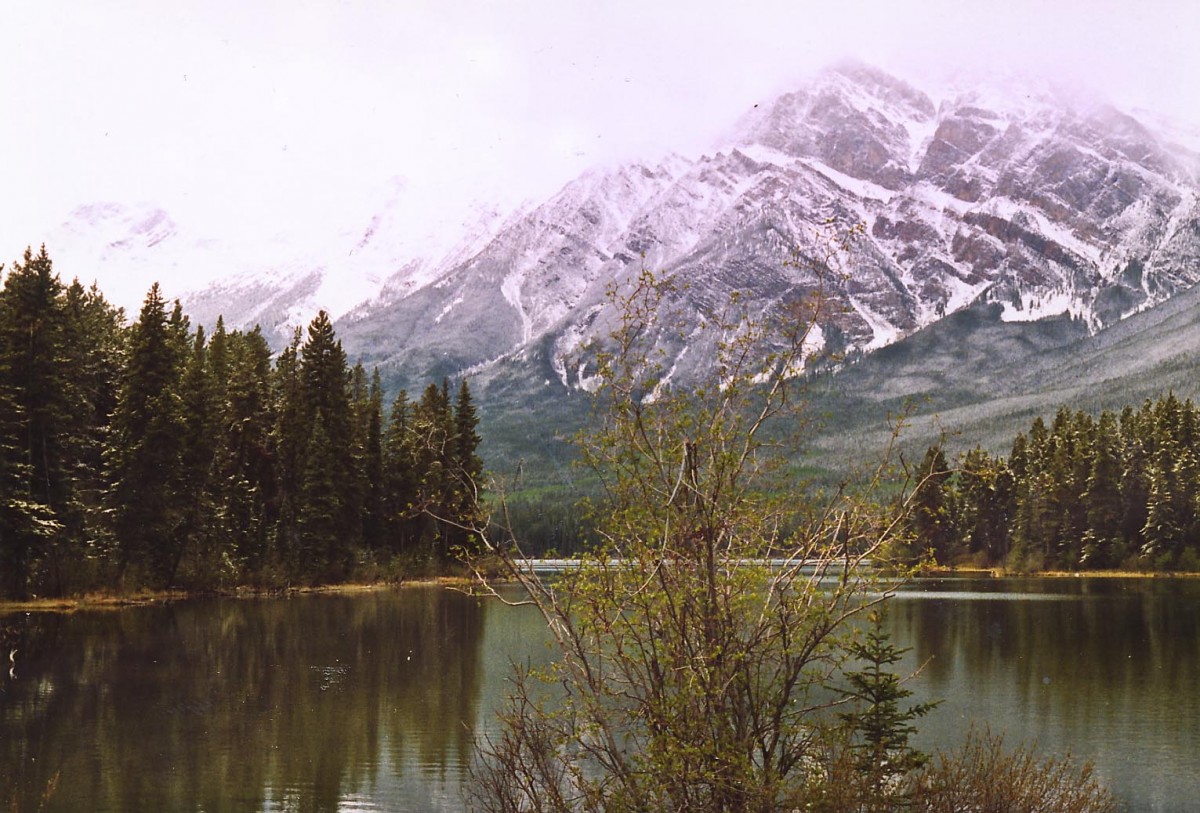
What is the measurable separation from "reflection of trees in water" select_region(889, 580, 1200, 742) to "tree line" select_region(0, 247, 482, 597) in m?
20.8

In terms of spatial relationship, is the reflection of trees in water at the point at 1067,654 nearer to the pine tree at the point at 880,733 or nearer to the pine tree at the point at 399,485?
the pine tree at the point at 880,733

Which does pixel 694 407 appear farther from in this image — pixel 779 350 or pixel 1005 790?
pixel 1005 790

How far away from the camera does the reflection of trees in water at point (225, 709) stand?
88.8 feet

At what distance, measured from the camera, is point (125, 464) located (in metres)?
70.5

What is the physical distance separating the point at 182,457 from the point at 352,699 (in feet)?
133

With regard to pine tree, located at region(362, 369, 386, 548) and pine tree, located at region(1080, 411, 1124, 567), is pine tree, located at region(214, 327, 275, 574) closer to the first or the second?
pine tree, located at region(362, 369, 386, 548)

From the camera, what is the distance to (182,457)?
75938mm

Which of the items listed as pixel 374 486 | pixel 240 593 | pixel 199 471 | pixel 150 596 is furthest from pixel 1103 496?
pixel 150 596

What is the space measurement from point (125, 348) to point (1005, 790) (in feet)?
232

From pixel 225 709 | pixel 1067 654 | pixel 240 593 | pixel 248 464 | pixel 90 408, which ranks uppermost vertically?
pixel 90 408

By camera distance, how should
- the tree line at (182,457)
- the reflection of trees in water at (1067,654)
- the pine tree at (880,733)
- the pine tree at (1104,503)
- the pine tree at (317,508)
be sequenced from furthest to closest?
the pine tree at (1104,503)
the pine tree at (317,508)
the tree line at (182,457)
the reflection of trees in water at (1067,654)
the pine tree at (880,733)

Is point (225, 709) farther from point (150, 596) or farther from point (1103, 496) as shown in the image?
point (1103, 496)

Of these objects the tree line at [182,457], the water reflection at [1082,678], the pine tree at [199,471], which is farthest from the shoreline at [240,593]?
the water reflection at [1082,678]

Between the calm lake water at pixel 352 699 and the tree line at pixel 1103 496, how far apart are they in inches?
2148
